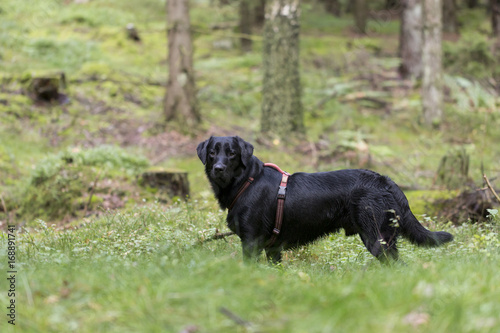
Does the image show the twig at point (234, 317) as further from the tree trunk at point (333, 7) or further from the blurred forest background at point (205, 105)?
the tree trunk at point (333, 7)

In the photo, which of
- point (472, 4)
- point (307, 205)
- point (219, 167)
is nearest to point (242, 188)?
point (219, 167)

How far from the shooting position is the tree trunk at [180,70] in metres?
11.9

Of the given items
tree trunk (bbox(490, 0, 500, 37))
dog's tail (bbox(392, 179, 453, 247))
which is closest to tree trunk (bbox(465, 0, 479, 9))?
tree trunk (bbox(490, 0, 500, 37))

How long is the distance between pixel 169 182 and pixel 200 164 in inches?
84.0

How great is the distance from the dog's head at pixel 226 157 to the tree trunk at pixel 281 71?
6.74m

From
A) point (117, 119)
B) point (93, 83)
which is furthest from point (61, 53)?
point (117, 119)

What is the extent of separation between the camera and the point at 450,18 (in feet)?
92.7

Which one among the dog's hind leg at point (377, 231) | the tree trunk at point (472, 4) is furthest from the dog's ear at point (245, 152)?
the tree trunk at point (472, 4)

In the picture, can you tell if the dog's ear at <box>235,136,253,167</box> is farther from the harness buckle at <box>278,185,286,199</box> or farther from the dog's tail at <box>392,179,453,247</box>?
the dog's tail at <box>392,179,453,247</box>

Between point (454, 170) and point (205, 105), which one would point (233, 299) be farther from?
point (205, 105)

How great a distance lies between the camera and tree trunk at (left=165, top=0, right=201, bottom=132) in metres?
11.9

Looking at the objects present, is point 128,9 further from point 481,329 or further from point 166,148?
point 481,329

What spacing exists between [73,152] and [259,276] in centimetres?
658

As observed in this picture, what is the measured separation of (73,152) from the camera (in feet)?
28.2
